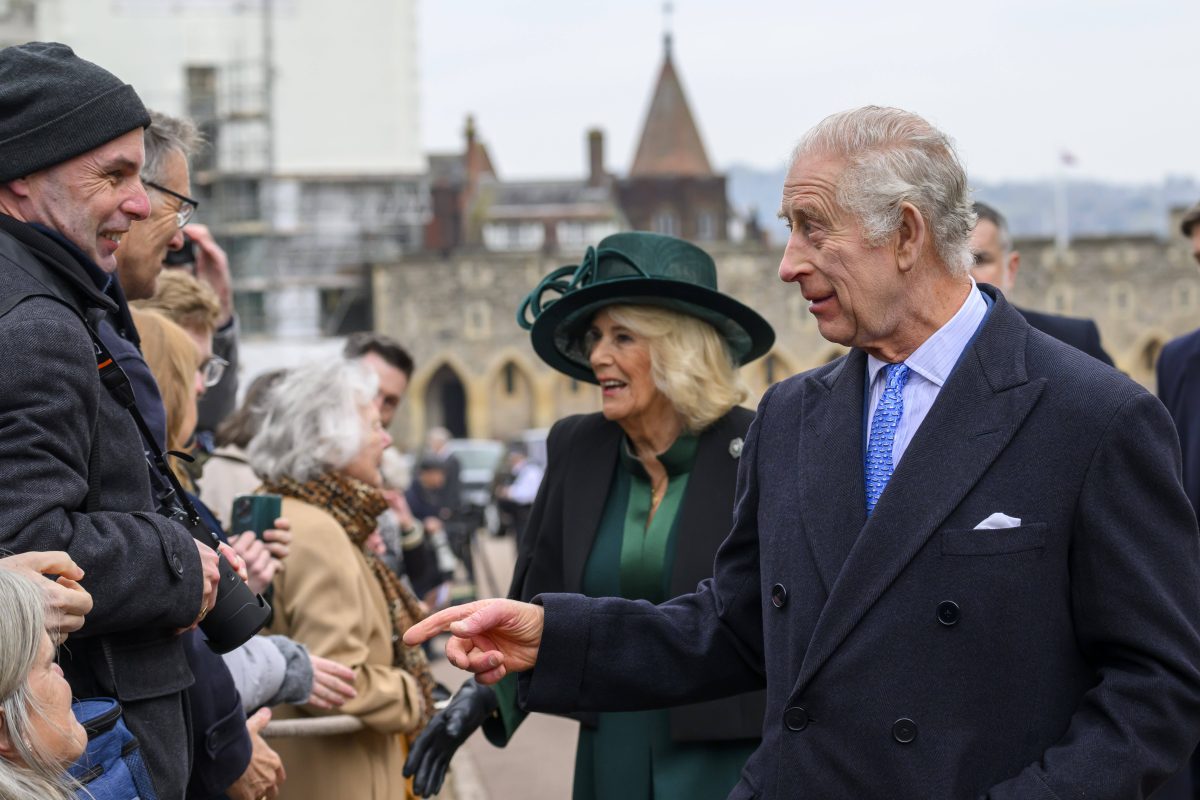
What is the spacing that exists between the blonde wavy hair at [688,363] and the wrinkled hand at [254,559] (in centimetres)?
111

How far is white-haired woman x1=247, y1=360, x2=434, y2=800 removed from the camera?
4.26m

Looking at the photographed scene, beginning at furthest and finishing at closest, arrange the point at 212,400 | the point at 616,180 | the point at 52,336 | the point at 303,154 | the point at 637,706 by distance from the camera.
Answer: the point at 616,180 → the point at 303,154 → the point at 212,400 → the point at 637,706 → the point at 52,336

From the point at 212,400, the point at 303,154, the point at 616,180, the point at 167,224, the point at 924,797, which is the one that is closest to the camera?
the point at 924,797

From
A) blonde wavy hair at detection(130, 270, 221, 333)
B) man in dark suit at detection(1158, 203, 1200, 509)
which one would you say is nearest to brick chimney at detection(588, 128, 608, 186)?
man in dark suit at detection(1158, 203, 1200, 509)

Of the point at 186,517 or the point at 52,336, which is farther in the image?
the point at 186,517

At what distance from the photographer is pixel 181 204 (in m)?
3.69

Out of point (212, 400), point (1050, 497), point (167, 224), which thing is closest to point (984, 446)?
point (1050, 497)

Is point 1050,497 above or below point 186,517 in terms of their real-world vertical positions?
above

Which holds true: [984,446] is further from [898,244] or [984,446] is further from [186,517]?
[186,517]

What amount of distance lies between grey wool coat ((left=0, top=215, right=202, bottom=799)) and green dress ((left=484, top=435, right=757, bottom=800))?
4.24 feet

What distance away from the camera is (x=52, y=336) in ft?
8.67

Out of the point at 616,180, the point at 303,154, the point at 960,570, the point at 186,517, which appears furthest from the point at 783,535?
the point at 616,180

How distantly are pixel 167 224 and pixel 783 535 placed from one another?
1.69 meters

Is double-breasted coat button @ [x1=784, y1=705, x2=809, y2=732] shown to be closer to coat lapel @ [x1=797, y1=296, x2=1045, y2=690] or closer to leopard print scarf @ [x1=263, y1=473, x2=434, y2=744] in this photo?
coat lapel @ [x1=797, y1=296, x2=1045, y2=690]
